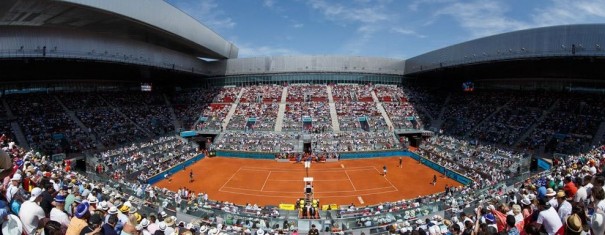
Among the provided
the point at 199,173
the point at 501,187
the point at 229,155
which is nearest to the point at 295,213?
the point at 501,187

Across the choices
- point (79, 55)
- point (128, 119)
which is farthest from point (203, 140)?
point (79, 55)

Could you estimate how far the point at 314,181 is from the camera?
3438 centimetres

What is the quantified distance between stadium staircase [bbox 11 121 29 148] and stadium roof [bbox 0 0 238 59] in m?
11.0

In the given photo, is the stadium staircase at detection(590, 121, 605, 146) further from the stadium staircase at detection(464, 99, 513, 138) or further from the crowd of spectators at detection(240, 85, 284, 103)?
the crowd of spectators at detection(240, 85, 284, 103)

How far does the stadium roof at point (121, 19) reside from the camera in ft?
103

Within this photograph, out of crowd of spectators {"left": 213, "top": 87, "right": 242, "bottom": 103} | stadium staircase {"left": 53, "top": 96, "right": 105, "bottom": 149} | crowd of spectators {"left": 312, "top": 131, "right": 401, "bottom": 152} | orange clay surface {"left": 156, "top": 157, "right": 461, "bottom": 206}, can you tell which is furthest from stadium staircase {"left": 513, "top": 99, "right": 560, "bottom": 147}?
stadium staircase {"left": 53, "top": 96, "right": 105, "bottom": 149}

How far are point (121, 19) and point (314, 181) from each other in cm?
2833

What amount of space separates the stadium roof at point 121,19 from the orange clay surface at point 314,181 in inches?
714

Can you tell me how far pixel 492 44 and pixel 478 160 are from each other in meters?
15.0

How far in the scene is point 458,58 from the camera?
47719mm

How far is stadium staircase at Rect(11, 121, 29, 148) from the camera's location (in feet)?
111

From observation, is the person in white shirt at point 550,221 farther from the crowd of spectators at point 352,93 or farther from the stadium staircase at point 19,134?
the crowd of spectators at point 352,93

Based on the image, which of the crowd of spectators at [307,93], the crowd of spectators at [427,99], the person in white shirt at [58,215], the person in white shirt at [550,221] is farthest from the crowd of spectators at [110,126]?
the crowd of spectators at [427,99]

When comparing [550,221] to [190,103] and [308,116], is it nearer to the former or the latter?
[308,116]
